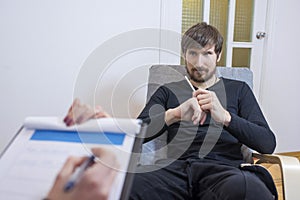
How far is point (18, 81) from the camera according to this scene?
152cm

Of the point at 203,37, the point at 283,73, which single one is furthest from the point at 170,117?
the point at 283,73

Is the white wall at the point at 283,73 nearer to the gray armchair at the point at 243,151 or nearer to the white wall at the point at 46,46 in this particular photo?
the gray armchair at the point at 243,151

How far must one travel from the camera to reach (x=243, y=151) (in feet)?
4.03

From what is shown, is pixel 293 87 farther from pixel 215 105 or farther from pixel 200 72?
pixel 215 105

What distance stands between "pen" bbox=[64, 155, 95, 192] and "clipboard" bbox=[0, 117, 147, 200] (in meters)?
0.02

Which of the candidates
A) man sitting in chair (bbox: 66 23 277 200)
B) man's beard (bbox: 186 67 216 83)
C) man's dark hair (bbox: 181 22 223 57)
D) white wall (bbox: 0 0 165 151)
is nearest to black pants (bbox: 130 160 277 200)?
man sitting in chair (bbox: 66 23 277 200)

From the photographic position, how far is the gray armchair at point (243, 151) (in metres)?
0.85

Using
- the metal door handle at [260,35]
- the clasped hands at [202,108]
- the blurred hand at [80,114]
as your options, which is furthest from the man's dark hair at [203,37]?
the metal door handle at [260,35]

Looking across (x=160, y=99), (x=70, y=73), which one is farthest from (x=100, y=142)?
(x=70, y=73)

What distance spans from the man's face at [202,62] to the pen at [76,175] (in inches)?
33.5

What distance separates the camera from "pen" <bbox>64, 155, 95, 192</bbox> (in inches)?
16.5

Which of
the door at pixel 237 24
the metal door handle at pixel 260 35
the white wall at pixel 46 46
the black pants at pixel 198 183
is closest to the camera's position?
the black pants at pixel 198 183

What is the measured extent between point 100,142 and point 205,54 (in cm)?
84

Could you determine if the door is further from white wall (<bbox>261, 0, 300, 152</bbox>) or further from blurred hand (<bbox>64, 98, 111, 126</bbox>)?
blurred hand (<bbox>64, 98, 111, 126</bbox>)
